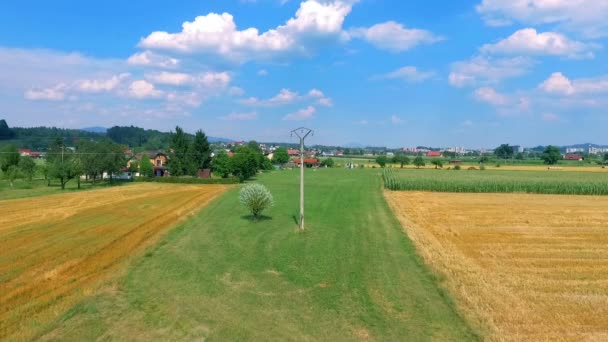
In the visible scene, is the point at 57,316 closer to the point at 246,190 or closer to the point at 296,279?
the point at 296,279

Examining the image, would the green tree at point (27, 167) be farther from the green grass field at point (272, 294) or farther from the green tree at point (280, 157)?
the green tree at point (280, 157)

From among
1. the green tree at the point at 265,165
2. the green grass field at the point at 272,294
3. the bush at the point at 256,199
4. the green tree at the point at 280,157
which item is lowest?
the green grass field at the point at 272,294

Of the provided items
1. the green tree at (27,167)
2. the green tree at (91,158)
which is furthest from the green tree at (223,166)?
the green tree at (27,167)

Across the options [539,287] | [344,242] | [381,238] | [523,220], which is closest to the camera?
[539,287]

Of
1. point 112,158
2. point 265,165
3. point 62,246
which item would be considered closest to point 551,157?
point 265,165

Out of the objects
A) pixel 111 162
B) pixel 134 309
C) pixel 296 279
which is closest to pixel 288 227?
pixel 296 279

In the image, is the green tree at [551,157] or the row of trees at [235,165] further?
the green tree at [551,157]
